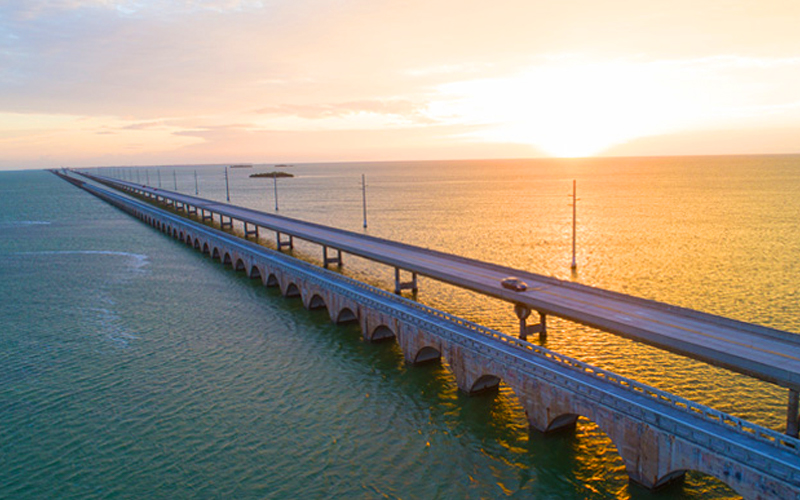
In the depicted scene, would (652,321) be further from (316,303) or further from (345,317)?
(316,303)

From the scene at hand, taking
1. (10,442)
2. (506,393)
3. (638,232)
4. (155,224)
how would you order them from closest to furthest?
(10,442) < (506,393) < (638,232) < (155,224)

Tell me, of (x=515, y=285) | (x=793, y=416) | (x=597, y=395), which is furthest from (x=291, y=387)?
(x=793, y=416)

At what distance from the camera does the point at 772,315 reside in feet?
159

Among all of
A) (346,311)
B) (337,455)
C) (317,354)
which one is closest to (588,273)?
(346,311)

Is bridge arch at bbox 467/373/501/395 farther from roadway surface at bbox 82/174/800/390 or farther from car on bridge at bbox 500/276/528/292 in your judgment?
car on bridge at bbox 500/276/528/292

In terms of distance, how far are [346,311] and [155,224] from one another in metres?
94.5

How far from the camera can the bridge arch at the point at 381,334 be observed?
43594 mm

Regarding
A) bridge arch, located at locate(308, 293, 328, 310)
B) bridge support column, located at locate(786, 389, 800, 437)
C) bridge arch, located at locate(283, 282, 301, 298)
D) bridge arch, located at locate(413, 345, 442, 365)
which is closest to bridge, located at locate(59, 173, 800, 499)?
bridge arch, located at locate(413, 345, 442, 365)

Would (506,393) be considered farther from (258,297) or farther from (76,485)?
(258,297)

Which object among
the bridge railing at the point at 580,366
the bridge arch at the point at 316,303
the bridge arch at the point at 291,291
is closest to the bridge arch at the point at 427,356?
the bridge railing at the point at 580,366

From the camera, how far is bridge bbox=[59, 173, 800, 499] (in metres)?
20.4

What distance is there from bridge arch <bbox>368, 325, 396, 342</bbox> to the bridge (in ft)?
0.30

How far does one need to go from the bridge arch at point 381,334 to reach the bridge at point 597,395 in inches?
3.6

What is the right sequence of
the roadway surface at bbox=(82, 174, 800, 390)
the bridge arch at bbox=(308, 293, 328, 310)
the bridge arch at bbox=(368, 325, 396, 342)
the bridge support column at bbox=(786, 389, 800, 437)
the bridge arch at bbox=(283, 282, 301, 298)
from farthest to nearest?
the bridge arch at bbox=(283, 282, 301, 298) → the bridge arch at bbox=(308, 293, 328, 310) → the bridge arch at bbox=(368, 325, 396, 342) → the roadway surface at bbox=(82, 174, 800, 390) → the bridge support column at bbox=(786, 389, 800, 437)
